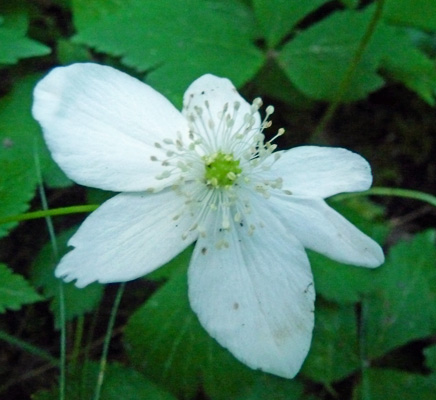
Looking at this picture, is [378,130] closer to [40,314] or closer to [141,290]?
[141,290]

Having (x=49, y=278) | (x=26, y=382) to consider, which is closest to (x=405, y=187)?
(x=49, y=278)

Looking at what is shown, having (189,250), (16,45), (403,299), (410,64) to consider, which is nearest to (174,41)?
(16,45)

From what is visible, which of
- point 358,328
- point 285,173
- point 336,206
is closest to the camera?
point 285,173

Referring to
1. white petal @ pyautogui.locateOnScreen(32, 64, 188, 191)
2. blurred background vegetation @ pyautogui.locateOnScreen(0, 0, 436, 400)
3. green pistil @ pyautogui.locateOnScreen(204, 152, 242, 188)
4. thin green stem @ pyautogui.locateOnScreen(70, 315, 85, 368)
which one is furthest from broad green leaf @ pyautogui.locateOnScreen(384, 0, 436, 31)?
thin green stem @ pyautogui.locateOnScreen(70, 315, 85, 368)

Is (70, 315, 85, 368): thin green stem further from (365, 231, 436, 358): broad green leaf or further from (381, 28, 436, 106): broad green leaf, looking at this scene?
(381, 28, 436, 106): broad green leaf

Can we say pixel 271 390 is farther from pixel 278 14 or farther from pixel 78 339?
pixel 278 14

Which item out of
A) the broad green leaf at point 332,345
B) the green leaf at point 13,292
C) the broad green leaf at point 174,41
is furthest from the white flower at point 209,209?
the broad green leaf at point 332,345

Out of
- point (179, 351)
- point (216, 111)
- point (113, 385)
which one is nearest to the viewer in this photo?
point (216, 111)

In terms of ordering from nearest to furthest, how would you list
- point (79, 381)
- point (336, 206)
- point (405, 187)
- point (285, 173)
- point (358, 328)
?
1. point (285, 173)
2. point (79, 381)
3. point (336, 206)
4. point (358, 328)
5. point (405, 187)
